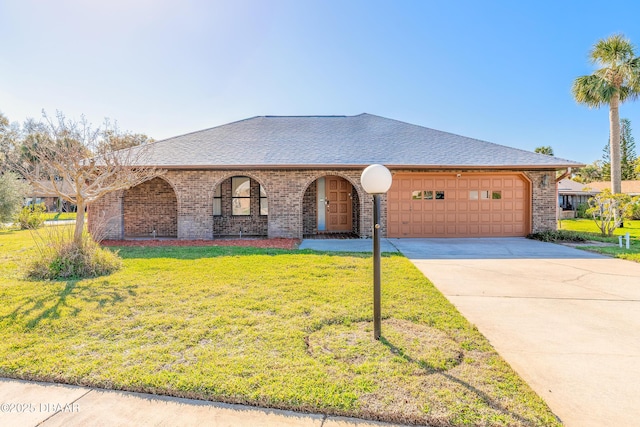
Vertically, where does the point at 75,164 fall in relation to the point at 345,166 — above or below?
below

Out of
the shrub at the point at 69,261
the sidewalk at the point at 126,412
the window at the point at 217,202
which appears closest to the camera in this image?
the sidewalk at the point at 126,412

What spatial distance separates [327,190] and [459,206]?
5467 millimetres

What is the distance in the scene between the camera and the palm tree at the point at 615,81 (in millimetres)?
17109

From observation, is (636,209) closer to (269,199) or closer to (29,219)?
(269,199)

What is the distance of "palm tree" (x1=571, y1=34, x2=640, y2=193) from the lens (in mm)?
17109

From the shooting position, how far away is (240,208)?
44.3ft

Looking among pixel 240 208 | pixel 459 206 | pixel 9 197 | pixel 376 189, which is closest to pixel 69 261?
pixel 376 189

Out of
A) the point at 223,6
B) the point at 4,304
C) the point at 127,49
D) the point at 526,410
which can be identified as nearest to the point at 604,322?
the point at 526,410

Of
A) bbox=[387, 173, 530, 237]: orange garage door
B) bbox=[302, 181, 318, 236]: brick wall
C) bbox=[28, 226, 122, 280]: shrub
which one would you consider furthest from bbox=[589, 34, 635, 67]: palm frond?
bbox=[28, 226, 122, 280]: shrub

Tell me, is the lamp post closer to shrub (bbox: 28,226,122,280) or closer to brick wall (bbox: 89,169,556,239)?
shrub (bbox: 28,226,122,280)

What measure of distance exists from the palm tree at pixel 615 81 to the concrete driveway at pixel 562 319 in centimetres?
1341

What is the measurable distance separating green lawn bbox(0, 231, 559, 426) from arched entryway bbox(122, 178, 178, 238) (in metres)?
7.53

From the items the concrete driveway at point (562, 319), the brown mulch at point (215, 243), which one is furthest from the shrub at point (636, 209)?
the brown mulch at point (215, 243)

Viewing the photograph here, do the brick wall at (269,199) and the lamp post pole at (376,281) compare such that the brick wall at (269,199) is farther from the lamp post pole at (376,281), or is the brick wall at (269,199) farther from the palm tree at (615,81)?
the palm tree at (615,81)
